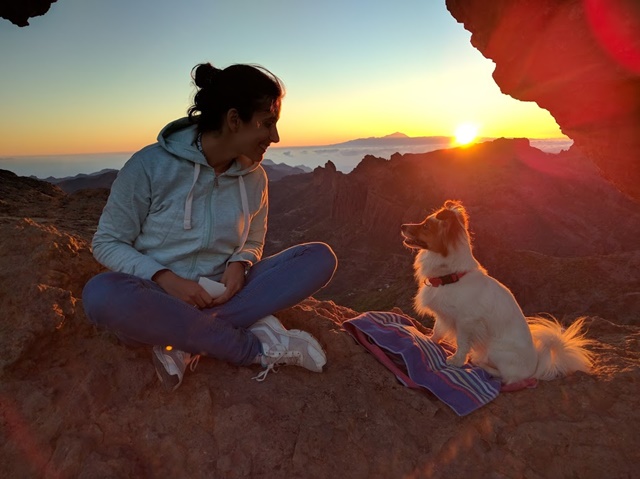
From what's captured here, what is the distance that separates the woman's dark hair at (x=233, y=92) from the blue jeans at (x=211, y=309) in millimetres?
1147

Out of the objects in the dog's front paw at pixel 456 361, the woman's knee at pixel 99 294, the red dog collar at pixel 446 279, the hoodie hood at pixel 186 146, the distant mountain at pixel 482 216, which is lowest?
the distant mountain at pixel 482 216

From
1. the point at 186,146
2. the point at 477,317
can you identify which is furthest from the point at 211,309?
the point at 477,317

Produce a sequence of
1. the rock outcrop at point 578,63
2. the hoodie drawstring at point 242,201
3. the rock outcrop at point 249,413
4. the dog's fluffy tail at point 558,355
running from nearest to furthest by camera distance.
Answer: the rock outcrop at point 249,413 → the hoodie drawstring at point 242,201 → the dog's fluffy tail at point 558,355 → the rock outcrop at point 578,63

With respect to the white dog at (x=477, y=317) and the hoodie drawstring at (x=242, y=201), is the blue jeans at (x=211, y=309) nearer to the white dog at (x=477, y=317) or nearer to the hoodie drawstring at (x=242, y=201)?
the hoodie drawstring at (x=242, y=201)

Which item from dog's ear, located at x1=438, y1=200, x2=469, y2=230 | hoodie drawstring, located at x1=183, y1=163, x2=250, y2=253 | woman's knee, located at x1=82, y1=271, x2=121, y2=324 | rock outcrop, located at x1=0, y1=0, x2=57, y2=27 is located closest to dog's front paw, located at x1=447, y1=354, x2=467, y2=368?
dog's ear, located at x1=438, y1=200, x2=469, y2=230

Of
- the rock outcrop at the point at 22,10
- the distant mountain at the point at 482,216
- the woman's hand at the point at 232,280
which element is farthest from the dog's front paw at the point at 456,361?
the distant mountain at the point at 482,216

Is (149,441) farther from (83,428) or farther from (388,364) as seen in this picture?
(388,364)

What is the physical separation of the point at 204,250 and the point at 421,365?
198 cm

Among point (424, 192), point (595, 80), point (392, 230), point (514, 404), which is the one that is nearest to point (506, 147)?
point (424, 192)

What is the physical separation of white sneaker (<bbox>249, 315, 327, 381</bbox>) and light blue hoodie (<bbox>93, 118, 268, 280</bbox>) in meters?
0.54

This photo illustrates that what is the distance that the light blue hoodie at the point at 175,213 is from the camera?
8.95 ft

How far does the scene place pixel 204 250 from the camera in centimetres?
302

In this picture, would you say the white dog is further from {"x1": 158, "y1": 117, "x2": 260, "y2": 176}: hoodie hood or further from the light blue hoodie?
{"x1": 158, "y1": 117, "x2": 260, "y2": 176}: hoodie hood

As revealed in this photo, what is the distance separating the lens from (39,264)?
10.5 ft
